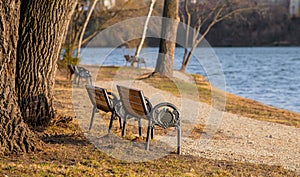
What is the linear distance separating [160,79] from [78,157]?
14.2 m

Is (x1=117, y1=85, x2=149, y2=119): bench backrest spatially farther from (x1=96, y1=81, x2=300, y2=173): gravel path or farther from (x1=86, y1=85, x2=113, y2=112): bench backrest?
(x1=96, y1=81, x2=300, y2=173): gravel path

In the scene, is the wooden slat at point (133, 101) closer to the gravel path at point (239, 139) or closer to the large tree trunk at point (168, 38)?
the gravel path at point (239, 139)

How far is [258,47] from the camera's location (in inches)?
3556

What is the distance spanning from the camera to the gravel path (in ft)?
24.4

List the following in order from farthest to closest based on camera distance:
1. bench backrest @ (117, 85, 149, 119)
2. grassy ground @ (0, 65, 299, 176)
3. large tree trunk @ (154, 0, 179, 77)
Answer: large tree trunk @ (154, 0, 179, 77) → bench backrest @ (117, 85, 149, 119) → grassy ground @ (0, 65, 299, 176)

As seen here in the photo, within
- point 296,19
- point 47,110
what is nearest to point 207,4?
point 47,110

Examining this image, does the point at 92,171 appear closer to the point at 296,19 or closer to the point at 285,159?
the point at 285,159

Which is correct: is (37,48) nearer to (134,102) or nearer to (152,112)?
(134,102)

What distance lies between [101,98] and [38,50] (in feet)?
3.73

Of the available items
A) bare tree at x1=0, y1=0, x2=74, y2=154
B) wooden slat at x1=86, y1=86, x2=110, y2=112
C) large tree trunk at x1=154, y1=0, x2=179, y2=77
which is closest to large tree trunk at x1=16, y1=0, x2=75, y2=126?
bare tree at x1=0, y1=0, x2=74, y2=154

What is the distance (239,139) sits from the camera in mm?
9070

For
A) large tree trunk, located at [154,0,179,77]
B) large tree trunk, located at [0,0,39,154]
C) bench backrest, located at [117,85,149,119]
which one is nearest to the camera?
large tree trunk, located at [0,0,39,154]

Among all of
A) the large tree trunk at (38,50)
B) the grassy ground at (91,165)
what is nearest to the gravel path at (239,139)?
the grassy ground at (91,165)

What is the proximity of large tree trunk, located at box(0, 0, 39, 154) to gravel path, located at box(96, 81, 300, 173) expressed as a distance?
2.33m
